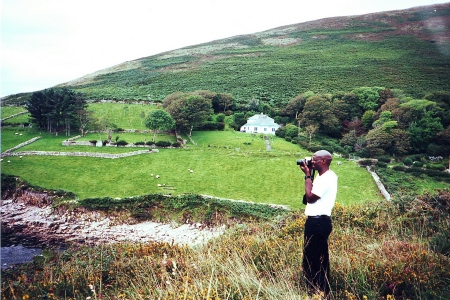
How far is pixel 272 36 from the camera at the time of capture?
11712 cm

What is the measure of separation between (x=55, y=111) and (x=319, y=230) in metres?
40.3

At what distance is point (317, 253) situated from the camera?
338 cm

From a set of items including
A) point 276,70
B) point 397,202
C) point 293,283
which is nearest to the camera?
point 293,283

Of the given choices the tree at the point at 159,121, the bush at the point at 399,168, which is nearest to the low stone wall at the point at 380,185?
the bush at the point at 399,168

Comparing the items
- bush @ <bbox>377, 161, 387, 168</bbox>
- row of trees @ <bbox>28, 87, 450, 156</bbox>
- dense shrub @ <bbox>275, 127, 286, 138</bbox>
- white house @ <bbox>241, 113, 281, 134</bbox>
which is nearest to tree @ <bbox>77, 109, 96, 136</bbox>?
row of trees @ <bbox>28, 87, 450, 156</bbox>

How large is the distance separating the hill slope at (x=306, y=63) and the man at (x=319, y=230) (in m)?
54.8

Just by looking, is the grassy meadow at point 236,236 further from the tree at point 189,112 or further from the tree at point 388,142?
the tree at point 388,142

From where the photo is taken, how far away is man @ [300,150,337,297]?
3365 mm

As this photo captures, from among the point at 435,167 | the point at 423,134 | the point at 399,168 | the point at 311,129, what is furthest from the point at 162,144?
the point at 423,134

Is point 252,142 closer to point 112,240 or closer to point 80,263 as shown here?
point 112,240

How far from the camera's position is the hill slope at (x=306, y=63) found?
66.0m

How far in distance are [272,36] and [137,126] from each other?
95.2m

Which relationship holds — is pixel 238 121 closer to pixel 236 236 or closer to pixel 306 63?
pixel 236 236

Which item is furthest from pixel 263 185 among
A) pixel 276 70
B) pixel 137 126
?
pixel 276 70
